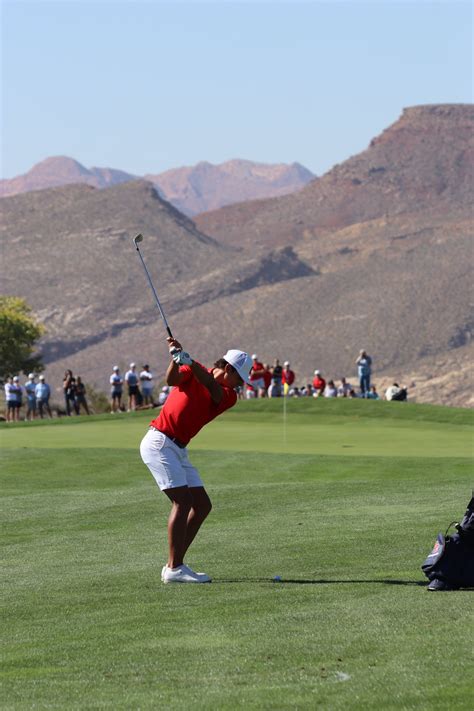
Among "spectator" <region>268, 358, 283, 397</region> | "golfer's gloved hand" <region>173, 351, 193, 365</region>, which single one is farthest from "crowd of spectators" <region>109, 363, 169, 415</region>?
"golfer's gloved hand" <region>173, 351, 193, 365</region>

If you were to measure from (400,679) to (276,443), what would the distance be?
20.1 metres

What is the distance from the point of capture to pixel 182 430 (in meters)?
10.9

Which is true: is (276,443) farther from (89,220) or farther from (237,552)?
(89,220)

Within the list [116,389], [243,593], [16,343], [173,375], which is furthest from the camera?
[16,343]

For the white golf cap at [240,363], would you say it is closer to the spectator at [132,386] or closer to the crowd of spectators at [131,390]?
the crowd of spectators at [131,390]

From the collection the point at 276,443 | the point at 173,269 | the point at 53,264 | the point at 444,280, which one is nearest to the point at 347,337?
the point at 444,280

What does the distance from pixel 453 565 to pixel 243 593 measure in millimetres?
1503

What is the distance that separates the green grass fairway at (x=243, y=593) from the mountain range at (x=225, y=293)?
102712 mm

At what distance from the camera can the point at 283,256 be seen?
6850 inches

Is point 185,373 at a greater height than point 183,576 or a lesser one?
greater

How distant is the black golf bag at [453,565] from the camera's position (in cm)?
974

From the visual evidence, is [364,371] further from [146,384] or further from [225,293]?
[225,293]

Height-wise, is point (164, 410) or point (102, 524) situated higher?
point (164, 410)

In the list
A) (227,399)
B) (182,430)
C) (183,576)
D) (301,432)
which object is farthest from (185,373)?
(301,432)
